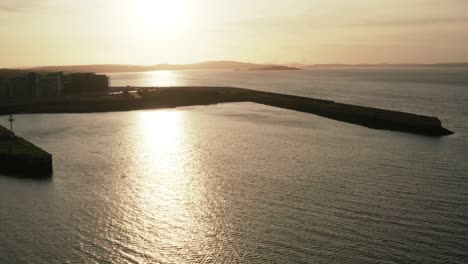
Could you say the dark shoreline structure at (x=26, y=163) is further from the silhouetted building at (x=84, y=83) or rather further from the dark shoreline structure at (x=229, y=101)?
the silhouetted building at (x=84, y=83)

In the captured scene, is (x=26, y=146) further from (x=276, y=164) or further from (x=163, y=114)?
(x=163, y=114)

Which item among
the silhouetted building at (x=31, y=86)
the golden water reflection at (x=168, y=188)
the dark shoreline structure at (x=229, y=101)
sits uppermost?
the silhouetted building at (x=31, y=86)

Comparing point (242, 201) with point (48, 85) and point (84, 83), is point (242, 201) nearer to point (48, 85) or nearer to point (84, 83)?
point (48, 85)

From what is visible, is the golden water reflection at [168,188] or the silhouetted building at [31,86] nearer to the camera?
the golden water reflection at [168,188]

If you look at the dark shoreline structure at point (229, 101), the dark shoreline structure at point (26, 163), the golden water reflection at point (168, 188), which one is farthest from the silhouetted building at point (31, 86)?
the dark shoreline structure at point (26, 163)

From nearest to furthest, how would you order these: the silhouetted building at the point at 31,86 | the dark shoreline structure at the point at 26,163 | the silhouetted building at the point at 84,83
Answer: the dark shoreline structure at the point at 26,163
the silhouetted building at the point at 31,86
the silhouetted building at the point at 84,83

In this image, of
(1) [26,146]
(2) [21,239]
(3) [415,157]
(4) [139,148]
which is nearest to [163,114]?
(4) [139,148]
